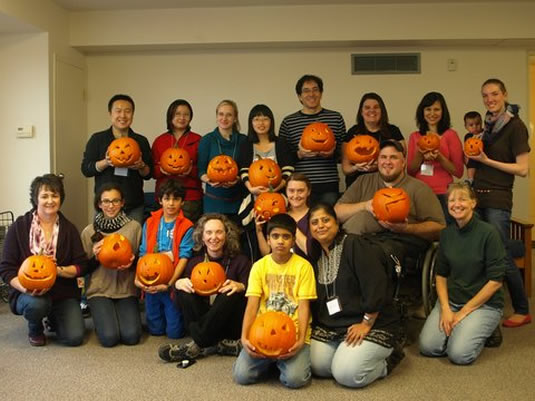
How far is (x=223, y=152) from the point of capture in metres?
4.27

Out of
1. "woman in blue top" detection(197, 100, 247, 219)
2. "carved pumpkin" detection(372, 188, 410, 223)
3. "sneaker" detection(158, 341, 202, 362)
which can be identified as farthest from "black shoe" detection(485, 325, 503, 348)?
"woman in blue top" detection(197, 100, 247, 219)

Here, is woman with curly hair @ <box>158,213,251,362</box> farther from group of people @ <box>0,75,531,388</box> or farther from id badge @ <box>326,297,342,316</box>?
id badge @ <box>326,297,342,316</box>

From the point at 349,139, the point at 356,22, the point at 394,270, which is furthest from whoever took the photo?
the point at 356,22

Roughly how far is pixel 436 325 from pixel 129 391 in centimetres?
185

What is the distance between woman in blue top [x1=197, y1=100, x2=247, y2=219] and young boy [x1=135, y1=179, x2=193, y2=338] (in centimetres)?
39

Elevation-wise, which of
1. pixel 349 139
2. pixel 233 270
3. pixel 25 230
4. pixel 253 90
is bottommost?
pixel 233 270

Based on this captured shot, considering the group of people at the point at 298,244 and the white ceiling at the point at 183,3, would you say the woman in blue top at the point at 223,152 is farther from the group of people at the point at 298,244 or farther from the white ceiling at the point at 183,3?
the white ceiling at the point at 183,3

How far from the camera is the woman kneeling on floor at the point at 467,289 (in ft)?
10.7

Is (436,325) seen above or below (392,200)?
below

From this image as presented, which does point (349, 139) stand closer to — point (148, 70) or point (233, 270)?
point (233, 270)

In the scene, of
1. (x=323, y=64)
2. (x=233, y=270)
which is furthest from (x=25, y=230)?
(x=323, y=64)

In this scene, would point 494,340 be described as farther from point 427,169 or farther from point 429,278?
point 427,169

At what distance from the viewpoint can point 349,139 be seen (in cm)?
432

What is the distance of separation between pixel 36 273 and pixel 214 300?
1.11m
